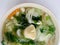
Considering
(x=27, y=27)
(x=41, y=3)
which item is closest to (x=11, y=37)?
(x=27, y=27)

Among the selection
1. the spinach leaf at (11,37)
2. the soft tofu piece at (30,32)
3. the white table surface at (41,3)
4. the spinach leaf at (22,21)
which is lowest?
the spinach leaf at (11,37)

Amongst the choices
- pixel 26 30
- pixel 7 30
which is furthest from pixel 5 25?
pixel 26 30

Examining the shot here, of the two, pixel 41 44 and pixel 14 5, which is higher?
pixel 14 5

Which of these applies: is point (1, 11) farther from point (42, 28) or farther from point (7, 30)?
point (42, 28)

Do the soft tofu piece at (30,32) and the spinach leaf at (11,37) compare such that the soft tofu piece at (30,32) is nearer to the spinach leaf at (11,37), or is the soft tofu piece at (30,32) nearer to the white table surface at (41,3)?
the spinach leaf at (11,37)

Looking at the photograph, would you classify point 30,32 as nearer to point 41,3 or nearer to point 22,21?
point 22,21

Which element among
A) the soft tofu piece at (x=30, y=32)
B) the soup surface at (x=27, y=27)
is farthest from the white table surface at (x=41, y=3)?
the soft tofu piece at (x=30, y=32)

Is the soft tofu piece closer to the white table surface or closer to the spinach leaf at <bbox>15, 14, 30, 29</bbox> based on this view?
the spinach leaf at <bbox>15, 14, 30, 29</bbox>

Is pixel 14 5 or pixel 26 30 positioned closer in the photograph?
pixel 26 30
